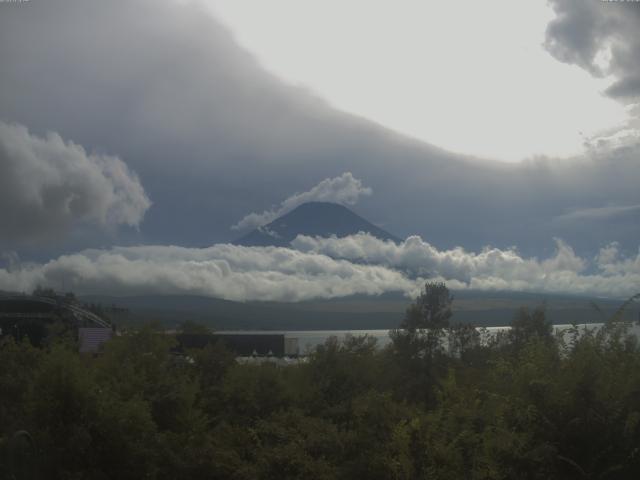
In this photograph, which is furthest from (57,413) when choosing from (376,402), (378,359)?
(378,359)

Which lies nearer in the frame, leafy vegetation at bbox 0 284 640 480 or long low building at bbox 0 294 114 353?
leafy vegetation at bbox 0 284 640 480

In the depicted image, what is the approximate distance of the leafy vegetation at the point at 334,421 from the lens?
9.59 m

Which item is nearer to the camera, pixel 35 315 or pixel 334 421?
pixel 334 421

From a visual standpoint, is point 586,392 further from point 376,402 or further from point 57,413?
point 57,413

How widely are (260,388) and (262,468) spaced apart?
6821 millimetres

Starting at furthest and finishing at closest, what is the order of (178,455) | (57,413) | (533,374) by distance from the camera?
(178,455) → (57,413) → (533,374)

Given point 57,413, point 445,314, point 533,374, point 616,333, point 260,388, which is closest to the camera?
point 533,374

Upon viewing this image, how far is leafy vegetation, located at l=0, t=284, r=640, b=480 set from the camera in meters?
9.59

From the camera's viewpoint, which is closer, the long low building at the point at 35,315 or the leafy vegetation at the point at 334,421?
the leafy vegetation at the point at 334,421

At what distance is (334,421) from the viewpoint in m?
15.8

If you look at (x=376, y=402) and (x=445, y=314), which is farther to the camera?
(x=445, y=314)

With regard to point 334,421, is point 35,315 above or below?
above

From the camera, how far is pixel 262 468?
11445mm

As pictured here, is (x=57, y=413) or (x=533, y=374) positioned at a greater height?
(x=533, y=374)
